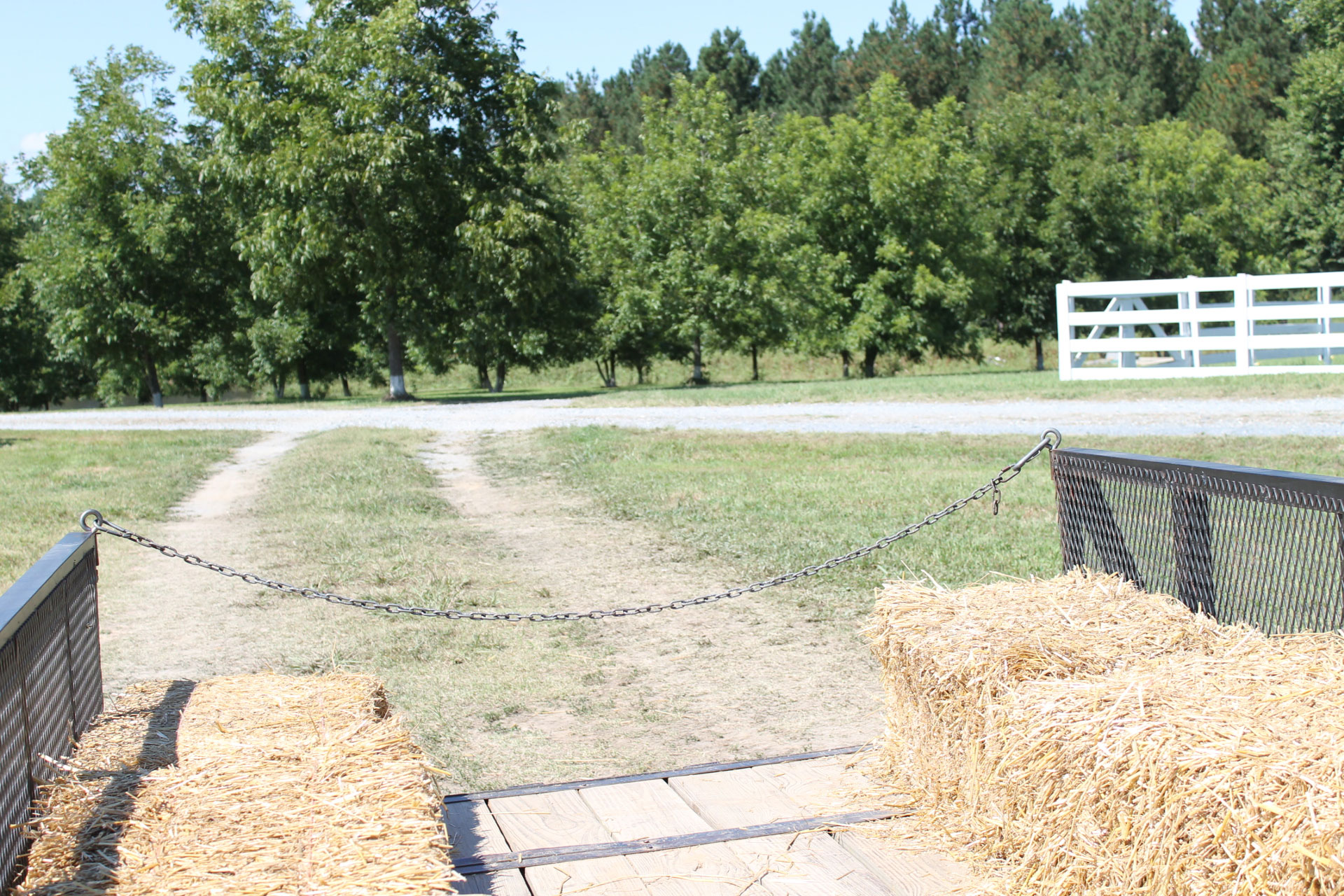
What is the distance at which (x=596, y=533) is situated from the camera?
10211 millimetres

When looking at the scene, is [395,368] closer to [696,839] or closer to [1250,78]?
[696,839]

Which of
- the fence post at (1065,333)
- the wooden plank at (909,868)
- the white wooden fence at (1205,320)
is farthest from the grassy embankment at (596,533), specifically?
the white wooden fence at (1205,320)

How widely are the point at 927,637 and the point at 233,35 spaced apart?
3421 centimetres

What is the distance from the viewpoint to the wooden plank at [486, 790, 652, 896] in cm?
353

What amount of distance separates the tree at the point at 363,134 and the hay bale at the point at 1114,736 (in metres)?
A: 28.3

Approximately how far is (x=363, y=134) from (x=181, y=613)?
24.6 meters

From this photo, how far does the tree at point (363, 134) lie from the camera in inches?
1208

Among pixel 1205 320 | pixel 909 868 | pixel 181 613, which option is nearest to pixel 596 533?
pixel 181 613

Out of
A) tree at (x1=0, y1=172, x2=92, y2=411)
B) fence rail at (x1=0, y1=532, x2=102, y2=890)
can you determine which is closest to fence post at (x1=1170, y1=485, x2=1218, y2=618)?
fence rail at (x1=0, y1=532, x2=102, y2=890)

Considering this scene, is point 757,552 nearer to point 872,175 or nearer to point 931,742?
point 931,742

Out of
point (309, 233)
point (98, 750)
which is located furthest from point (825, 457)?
point (309, 233)

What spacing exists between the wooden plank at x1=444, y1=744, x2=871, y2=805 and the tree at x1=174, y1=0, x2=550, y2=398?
27644mm

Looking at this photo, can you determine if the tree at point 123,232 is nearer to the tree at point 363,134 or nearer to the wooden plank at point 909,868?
the tree at point 363,134

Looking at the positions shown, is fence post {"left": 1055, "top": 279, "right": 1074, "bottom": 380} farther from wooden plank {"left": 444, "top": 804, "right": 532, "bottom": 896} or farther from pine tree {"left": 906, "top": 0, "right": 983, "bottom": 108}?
pine tree {"left": 906, "top": 0, "right": 983, "bottom": 108}
